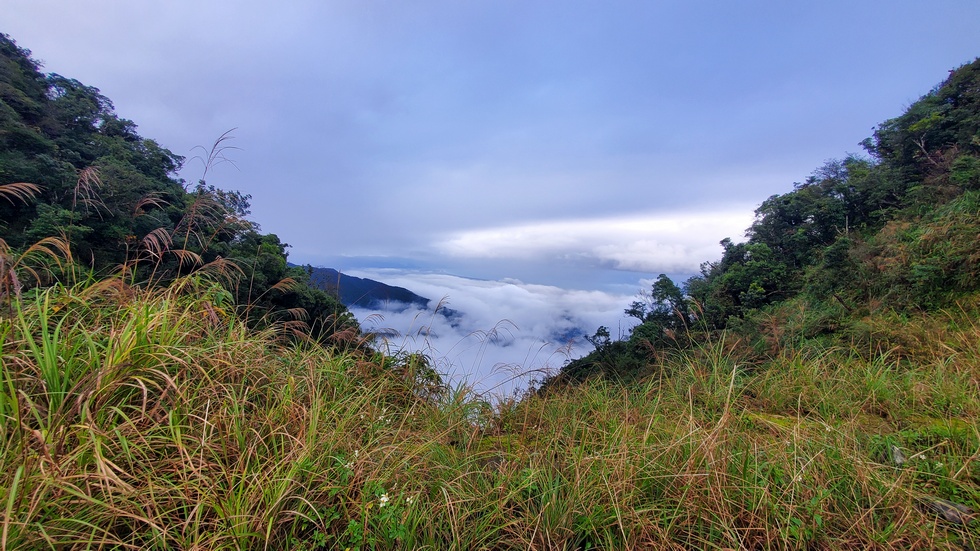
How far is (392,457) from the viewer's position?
186 centimetres

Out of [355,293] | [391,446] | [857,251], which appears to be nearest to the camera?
[391,446]

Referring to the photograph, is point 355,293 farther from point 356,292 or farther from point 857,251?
point 857,251

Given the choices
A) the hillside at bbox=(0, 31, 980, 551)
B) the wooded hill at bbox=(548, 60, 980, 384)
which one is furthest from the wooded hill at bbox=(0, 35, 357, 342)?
the wooded hill at bbox=(548, 60, 980, 384)

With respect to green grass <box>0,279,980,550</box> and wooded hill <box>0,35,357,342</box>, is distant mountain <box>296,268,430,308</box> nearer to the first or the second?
wooded hill <box>0,35,357,342</box>

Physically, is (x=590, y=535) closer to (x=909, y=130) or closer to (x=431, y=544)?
(x=431, y=544)

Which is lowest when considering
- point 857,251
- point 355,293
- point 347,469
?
point 347,469

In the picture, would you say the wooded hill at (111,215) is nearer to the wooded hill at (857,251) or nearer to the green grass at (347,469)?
the green grass at (347,469)

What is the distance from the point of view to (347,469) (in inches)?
65.4

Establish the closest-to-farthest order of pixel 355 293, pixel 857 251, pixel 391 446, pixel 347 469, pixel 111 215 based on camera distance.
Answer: pixel 347 469
pixel 391 446
pixel 111 215
pixel 355 293
pixel 857 251

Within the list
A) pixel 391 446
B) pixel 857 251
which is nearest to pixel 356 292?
pixel 391 446

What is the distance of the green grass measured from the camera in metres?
1.33

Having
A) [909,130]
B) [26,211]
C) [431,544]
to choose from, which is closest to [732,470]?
[431,544]

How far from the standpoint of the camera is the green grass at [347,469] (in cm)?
133

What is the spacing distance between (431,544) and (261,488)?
688 mm
